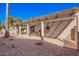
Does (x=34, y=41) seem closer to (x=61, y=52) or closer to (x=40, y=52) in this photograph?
(x=40, y=52)

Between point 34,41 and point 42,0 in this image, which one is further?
point 34,41

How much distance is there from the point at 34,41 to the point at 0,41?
144 cm

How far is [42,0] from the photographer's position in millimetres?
6922

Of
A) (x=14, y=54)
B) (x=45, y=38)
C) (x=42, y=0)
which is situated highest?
(x=42, y=0)

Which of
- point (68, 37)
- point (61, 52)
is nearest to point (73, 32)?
point (68, 37)

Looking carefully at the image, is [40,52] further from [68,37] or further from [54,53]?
[68,37]

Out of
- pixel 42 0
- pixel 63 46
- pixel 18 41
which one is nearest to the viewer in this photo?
pixel 42 0

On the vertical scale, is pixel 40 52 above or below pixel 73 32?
below

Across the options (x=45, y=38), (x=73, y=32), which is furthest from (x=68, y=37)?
(x=45, y=38)

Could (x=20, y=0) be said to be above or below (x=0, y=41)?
above

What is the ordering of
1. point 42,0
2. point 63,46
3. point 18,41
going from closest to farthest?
point 42,0, point 63,46, point 18,41

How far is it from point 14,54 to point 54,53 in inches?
56.0

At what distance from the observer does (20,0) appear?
6934 mm

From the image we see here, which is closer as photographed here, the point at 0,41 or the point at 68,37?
the point at 68,37
